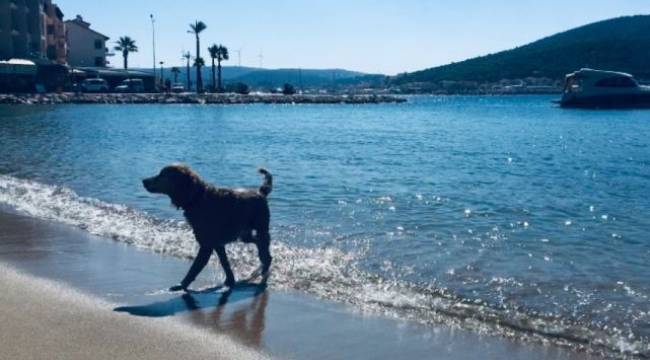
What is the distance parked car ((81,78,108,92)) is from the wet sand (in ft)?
257

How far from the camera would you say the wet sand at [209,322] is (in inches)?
234

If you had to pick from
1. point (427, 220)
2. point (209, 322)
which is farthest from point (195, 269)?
point (427, 220)

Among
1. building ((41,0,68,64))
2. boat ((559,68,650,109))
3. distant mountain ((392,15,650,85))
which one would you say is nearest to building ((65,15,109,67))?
building ((41,0,68,64))

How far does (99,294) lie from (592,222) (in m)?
9.44

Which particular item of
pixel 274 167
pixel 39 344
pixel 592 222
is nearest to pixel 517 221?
pixel 592 222

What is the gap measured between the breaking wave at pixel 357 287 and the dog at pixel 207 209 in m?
0.78

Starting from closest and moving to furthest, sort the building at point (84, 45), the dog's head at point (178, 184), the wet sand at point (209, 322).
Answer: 1. the wet sand at point (209, 322)
2. the dog's head at point (178, 184)
3. the building at point (84, 45)

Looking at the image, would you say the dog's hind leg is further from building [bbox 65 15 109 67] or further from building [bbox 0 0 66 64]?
building [bbox 65 15 109 67]

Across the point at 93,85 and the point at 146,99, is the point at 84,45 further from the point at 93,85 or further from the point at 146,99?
the point at 146,99

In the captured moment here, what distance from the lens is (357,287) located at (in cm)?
816

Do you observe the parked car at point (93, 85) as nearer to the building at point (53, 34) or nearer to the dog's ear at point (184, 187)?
the building at point (53, 34)

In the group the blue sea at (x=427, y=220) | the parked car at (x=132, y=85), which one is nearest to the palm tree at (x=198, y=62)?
the parked car at (x=132, y=85)

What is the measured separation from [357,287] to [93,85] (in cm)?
8103

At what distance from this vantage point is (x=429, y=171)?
A: 867 inches
